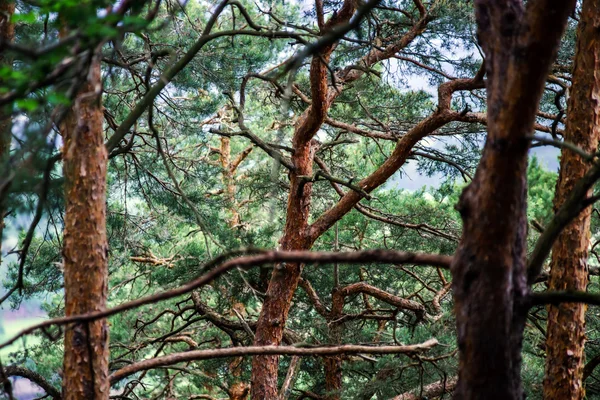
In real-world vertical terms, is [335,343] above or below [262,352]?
above

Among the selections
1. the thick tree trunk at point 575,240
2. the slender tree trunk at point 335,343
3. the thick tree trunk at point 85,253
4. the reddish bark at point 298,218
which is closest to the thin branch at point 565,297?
the thick tree trunk at point 85,253

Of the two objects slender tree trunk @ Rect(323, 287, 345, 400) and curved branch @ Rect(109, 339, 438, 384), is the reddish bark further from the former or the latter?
curved branch @ Rect(109, 339, 438, 384)

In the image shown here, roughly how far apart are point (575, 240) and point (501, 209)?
2574mm

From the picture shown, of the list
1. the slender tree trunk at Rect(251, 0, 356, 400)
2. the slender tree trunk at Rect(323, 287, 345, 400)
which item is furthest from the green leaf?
the slender tree trunk at Rect(323, 287, 345, 400)

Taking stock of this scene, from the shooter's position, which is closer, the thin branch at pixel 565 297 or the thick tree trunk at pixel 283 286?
the thin branch at pixel 565 297

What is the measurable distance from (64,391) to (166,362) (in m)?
0.37

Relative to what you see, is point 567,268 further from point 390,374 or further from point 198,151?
point 198,151

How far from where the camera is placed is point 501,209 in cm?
156

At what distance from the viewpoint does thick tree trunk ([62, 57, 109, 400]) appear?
229 centimetres

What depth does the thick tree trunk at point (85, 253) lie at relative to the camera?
229 centimetres

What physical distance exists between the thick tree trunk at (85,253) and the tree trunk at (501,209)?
1272 mm

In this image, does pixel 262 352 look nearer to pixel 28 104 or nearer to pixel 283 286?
pixel 28 104

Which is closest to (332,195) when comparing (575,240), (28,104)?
(575,240)

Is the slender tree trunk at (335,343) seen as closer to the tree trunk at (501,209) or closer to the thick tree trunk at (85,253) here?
the thick tree trunk at (85,253)
